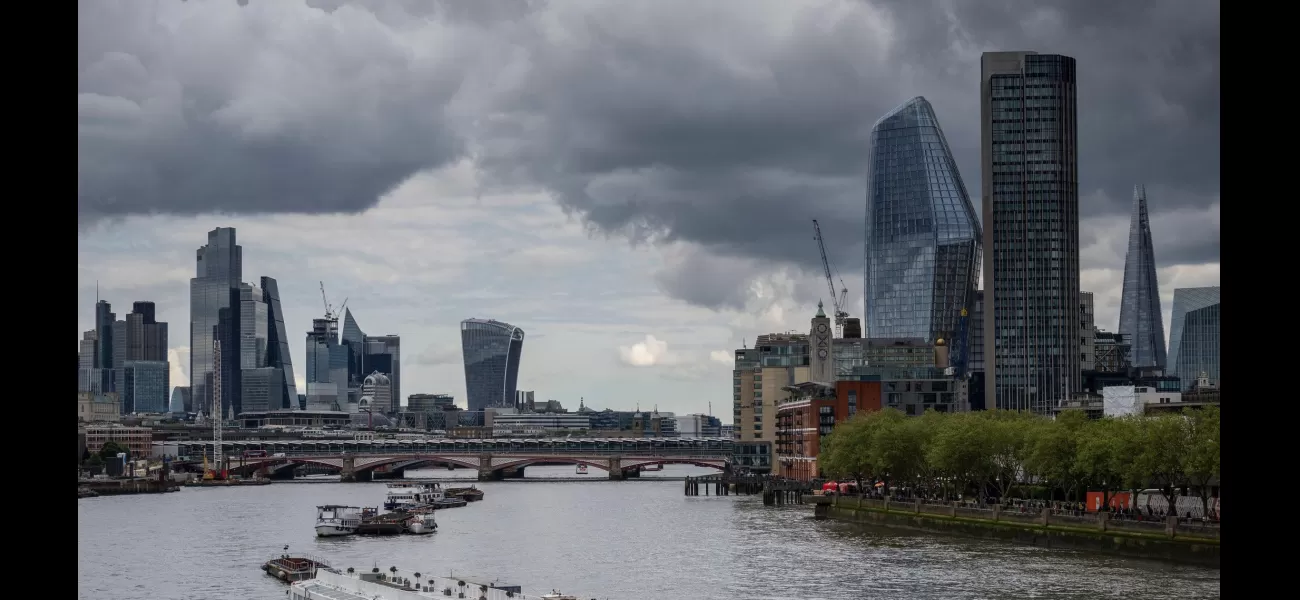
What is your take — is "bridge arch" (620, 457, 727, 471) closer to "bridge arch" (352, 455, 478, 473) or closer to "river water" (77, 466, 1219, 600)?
"bridge arch" (352, 455, 478, 473)

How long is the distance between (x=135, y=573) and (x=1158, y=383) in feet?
420

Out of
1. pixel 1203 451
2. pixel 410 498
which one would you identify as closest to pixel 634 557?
pixel 1203 451

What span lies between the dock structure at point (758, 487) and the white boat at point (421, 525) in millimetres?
33577

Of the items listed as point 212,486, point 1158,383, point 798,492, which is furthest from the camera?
point 212,486

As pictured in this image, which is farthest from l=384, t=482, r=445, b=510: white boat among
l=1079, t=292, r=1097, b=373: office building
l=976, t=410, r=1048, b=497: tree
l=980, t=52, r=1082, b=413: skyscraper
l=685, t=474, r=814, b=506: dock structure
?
l=1079, t=292, r=1097, b=373: office building

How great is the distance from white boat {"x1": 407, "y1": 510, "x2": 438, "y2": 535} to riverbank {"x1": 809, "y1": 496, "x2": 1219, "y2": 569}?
24.7 m

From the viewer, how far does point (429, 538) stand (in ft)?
304

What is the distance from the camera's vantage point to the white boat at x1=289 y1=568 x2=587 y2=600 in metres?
45.8

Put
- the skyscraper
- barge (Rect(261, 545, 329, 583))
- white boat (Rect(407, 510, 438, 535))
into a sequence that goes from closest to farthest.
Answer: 1. barge (Rect(261, 545, 329, 583))
2. white boat (Rect(407, 510, 438, 535))
3. the skyscraper

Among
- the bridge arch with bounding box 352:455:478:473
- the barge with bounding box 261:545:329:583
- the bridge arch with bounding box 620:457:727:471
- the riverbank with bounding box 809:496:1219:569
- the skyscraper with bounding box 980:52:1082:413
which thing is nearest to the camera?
the riverbank with bounding box 809:496:1219:569

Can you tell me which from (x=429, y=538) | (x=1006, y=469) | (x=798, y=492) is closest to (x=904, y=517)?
(x=1006, y=469)
